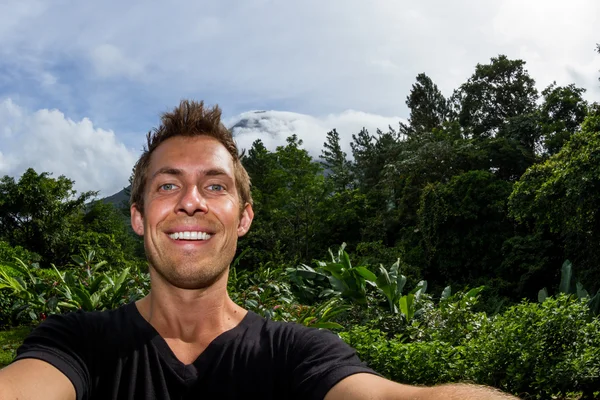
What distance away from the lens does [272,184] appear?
126ft

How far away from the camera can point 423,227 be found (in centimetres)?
2200

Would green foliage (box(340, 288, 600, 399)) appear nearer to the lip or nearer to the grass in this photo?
the lip

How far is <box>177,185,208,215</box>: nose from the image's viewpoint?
1.79 metres

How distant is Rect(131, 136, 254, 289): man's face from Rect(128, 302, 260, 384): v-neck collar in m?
0.16

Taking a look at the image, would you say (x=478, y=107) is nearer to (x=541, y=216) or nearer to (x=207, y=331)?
(x=541, y=216)

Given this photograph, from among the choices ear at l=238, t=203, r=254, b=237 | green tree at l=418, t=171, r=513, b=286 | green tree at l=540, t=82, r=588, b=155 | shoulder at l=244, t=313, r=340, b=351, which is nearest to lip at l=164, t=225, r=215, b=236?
ear at l=238, t=203, r=254, b=237

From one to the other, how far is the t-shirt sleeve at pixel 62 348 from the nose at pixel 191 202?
19.0 inches

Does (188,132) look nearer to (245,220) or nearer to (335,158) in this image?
(245,220)

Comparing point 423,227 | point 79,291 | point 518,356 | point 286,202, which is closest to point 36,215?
point 286,202

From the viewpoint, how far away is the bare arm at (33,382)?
4.71 ft

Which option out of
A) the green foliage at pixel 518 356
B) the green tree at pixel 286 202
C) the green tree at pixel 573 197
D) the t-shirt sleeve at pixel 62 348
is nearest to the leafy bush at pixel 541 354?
the green foliage at pixel 518 356

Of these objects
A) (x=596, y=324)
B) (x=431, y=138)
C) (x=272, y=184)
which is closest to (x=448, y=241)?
(x=431, y=138)

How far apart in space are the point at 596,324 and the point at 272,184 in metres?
32.6

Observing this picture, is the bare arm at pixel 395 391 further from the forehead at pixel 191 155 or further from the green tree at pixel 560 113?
the green tree at pixel 560 113
